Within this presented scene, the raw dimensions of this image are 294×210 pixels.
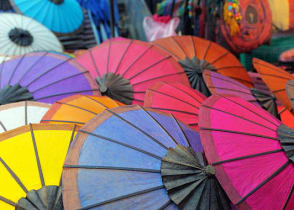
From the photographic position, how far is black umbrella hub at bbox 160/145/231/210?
204 cm

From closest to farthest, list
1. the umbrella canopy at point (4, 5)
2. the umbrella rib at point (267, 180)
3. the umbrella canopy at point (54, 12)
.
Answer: the umbrella rib at point (267, 180) < the umbrella canopy at point (54, 12) < the umbrella canopy at point (4, 5)

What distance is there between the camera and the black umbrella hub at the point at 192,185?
204 centimetres

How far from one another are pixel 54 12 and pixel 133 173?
688cm

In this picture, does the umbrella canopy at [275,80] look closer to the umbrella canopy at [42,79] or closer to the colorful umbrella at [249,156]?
the colorful umbrella at [249,156]

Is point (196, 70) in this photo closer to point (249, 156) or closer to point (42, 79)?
point (42, 79)

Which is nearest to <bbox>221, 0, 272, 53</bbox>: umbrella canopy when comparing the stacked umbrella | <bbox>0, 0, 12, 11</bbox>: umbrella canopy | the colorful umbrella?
the stacked umbrella

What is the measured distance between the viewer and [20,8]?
7.30 meters

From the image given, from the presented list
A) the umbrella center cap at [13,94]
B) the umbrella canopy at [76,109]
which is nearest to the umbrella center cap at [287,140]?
the umbrella canopy at [76,109]

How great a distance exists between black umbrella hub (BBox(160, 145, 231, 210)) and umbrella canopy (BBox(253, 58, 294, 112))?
2.24 metres

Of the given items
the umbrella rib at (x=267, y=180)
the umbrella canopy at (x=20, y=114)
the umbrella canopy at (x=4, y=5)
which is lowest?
the umbrella rib at (x=267, y=180)

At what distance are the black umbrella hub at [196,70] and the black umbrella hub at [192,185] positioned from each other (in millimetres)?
2728

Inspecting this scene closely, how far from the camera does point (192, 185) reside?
2.04 meters

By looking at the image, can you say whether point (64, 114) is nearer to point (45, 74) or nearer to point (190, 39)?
point (45, 74)

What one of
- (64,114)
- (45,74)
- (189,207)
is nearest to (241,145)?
(189,207)
